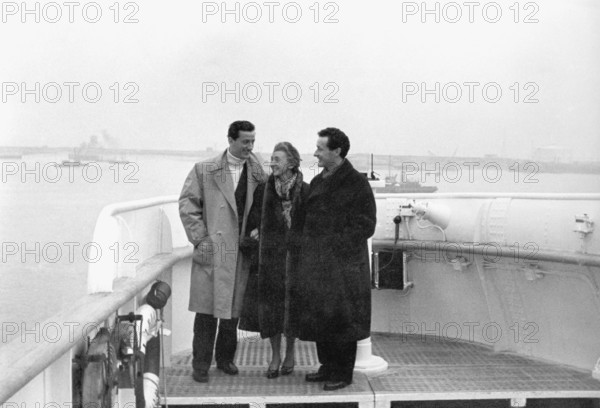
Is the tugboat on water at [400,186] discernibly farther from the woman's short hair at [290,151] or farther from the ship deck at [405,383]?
the woman's short hair at [290,151]

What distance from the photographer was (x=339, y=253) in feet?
12.0

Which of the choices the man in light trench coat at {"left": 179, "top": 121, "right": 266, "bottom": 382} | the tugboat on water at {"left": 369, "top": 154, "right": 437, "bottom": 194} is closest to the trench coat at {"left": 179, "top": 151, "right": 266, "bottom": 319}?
the man in light trench coat at {"left": 179, "top": 121, "right": 266, "bottom": 382}

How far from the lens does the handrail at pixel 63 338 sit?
1.88 m

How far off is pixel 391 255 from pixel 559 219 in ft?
4.23

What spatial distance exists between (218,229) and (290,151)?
543 millimetres

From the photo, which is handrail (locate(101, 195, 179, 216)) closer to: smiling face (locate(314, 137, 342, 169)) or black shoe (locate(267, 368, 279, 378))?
smiling face (locate(314, 137, 342, 169))

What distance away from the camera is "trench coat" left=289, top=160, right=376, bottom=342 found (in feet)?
11.9

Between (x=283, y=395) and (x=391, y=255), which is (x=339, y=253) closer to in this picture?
(x=283, y=395)

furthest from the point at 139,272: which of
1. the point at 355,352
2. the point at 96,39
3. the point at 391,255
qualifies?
the point at 96,39

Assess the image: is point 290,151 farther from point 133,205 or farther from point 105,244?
point 105,244

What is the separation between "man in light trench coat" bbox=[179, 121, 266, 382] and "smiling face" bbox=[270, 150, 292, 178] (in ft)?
0.64

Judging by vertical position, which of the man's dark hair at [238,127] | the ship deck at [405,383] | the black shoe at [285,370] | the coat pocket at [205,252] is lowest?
the ship deck at [405,383]

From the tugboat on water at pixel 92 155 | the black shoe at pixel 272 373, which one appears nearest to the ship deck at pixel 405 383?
the black shoe at pixel 272 373

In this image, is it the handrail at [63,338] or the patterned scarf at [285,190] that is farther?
the patterned scarf at [285,190]
